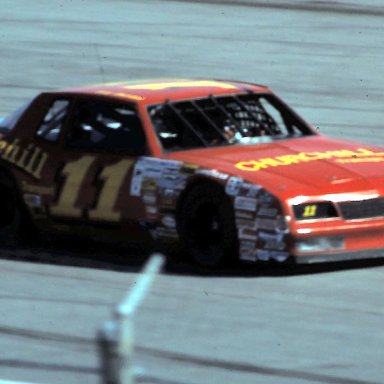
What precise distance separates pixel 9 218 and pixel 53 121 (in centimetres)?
80

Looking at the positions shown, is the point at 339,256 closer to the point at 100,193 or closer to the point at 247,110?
the point at 247,110

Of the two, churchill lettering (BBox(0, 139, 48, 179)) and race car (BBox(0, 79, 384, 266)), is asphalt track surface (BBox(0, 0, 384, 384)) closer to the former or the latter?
race car (BBox(0, 79, 384, 266))

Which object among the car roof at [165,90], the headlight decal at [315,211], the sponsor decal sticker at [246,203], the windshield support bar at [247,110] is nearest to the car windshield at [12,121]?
the car roof at [165,90]

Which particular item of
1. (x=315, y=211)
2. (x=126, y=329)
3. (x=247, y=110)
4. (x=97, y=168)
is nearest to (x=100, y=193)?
(x=97, y=168)

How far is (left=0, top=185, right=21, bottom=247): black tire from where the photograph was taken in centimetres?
1164

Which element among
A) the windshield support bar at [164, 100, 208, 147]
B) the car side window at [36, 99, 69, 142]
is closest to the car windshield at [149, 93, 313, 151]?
the windshield support bar at [164, 100, 208, 147]

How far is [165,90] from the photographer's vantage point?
11.3m

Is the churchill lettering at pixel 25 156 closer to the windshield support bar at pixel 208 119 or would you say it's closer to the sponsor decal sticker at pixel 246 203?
the windshield support bar at pixel 208 119

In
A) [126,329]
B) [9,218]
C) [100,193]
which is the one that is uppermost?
[126,329]

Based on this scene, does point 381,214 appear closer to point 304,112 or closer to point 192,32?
point 304,112

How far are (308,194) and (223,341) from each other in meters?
2.25

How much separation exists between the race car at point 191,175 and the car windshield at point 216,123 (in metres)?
0.01

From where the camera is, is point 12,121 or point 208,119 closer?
point 208,119

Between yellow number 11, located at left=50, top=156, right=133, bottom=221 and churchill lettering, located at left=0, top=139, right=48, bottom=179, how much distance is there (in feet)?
0.90
